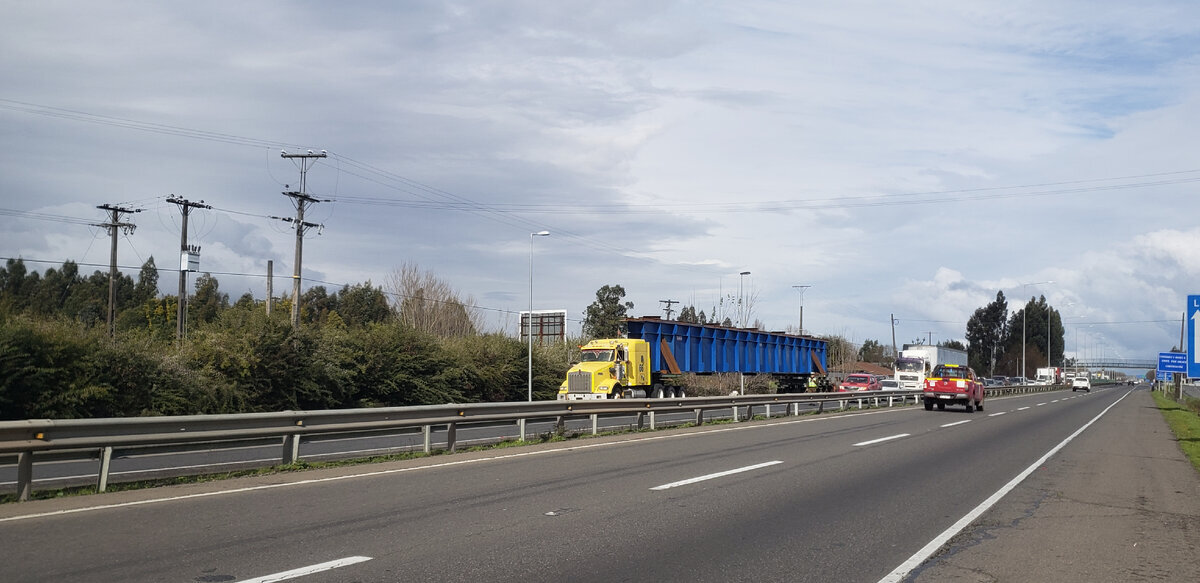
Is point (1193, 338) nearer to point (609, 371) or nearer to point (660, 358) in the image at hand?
point (609, 371)

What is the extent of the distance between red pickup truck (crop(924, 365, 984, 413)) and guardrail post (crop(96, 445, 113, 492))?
103 feet

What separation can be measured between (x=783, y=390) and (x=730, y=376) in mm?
3775

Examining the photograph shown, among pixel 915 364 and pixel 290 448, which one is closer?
pixel 290 448

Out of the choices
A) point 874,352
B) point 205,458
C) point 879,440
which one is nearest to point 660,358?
point 879,440

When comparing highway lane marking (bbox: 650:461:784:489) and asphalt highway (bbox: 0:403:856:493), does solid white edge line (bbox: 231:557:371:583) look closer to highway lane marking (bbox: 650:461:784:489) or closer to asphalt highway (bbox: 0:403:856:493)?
highway lane marking (bbox: 650:461:784:489)

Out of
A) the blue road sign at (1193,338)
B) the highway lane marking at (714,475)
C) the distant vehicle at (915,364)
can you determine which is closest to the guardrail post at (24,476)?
the highway lane marking at (714,475)

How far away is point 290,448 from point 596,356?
76.5 feet

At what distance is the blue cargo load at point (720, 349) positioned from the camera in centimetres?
3803

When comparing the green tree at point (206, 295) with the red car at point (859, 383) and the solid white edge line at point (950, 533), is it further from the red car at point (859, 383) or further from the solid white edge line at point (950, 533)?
the solid white edge line at point (950, 533)

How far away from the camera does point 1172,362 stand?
151ft

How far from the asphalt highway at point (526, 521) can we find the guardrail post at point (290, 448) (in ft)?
2.70

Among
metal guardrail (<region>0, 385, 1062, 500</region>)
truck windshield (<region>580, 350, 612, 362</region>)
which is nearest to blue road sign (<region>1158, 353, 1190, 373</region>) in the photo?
truck windshield (<region>580, 350, 612, 362</region>)

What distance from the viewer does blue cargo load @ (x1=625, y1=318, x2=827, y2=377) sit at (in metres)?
38.0

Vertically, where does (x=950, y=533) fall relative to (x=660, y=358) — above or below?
below
